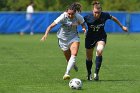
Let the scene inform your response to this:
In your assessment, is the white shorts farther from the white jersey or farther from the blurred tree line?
the blurred tree line

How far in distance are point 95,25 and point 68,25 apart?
0.68 metres

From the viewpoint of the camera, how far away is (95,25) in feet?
45.5

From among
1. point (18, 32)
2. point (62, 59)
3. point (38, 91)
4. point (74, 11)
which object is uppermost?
point (74, 11)

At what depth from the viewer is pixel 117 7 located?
151ft

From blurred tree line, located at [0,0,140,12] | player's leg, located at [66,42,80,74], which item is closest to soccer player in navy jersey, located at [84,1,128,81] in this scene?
player's leg, located at [66,42,80,74]

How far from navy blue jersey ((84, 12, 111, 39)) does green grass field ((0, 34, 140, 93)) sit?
1091 millimetres

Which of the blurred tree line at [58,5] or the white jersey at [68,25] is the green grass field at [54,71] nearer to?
the white jersey at [68,25]

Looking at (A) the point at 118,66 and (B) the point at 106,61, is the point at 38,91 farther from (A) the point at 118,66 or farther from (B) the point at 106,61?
(B) the point at 106,61

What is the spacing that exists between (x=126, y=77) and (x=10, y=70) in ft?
11.3

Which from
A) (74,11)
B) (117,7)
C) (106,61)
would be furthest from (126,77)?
(117,7)

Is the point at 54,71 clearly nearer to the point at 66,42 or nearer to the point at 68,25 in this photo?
the point at 66,42

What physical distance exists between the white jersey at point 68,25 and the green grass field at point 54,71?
1.07 m

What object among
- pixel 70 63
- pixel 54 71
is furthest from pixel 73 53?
pixel 54 71

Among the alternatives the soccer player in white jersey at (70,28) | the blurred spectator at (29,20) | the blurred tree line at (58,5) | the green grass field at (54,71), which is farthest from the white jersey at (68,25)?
the blurred tree line at (58,5)
